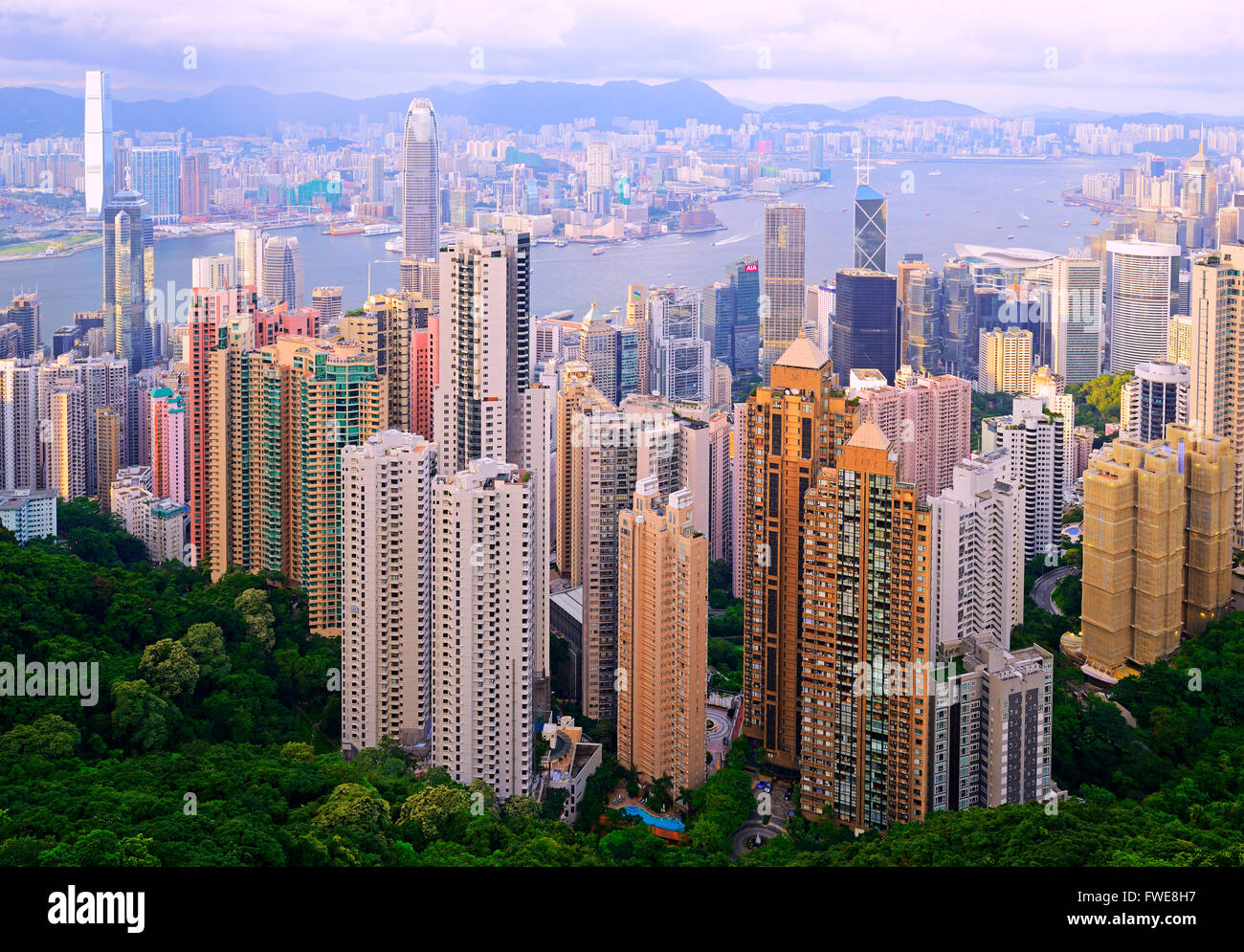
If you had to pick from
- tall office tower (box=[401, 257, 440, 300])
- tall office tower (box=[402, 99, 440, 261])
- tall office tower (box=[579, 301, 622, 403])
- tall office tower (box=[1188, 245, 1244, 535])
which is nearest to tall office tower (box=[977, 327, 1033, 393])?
tall office tower (box=[579, 301, 622, 403])

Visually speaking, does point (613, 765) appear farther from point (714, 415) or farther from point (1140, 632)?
point (714, 415)

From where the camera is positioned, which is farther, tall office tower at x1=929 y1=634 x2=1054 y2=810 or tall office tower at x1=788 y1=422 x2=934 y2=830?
tall office tower at x1=788 y1=422 x2=934 y2=830

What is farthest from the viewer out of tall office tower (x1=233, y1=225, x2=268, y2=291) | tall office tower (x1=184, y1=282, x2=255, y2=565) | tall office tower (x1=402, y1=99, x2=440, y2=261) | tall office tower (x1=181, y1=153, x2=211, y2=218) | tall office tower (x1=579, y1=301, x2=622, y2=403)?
tall office tower (x1=579, y1=301, x2=622, y2=403)

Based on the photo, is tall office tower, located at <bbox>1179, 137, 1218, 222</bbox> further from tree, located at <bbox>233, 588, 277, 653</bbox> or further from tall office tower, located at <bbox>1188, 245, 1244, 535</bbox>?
tree, located at <bbox>233, 588, 277, 653</bbox>

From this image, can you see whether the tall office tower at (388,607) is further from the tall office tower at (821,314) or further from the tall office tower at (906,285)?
the tall office tower at (906,285)

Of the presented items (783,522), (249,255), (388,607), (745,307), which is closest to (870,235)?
(745,307)

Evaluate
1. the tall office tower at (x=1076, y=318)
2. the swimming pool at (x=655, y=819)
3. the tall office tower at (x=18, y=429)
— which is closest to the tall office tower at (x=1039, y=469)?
the tall office tower at (x=1076, y=318)
